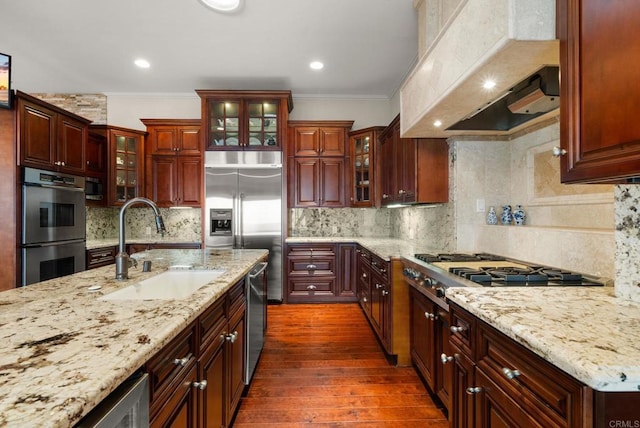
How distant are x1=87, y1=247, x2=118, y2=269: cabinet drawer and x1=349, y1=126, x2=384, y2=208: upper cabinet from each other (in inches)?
127

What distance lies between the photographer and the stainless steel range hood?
1144 millimetres

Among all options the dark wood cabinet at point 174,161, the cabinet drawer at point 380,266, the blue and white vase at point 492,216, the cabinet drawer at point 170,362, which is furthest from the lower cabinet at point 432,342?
the dark wood cabinet at point 174,161

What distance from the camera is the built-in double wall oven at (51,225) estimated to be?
9.15 feet

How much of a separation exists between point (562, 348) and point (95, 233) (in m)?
5.23

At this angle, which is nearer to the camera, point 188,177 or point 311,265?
point 311,265

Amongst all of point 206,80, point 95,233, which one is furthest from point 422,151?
point 95,233

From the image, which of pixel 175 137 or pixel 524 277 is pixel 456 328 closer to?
pixel 524 277

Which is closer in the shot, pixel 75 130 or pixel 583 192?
pixel 583 192

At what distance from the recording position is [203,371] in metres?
1.18

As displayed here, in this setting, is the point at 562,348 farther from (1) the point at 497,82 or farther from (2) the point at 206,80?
(2) the point at 206,80

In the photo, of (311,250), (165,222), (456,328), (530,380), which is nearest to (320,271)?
(311,250)

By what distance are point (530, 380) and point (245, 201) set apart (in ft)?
11.7

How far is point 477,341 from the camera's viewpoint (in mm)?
1124

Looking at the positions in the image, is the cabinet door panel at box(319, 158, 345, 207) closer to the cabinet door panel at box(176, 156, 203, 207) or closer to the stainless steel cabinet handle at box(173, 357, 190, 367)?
the cabinet door panel at box(176, 156, 203, 207)
